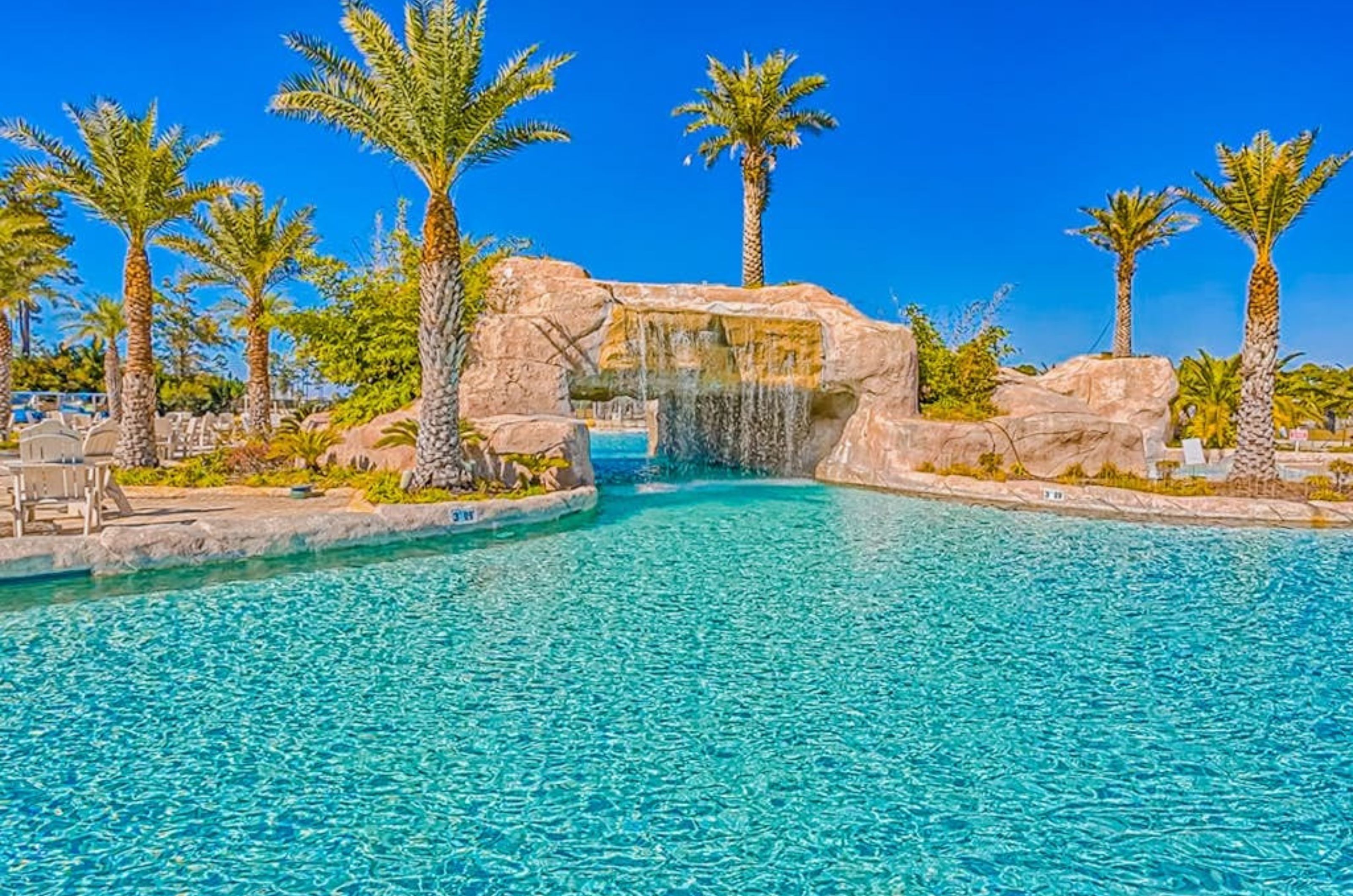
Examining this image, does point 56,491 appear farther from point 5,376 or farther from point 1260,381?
point 1260,381

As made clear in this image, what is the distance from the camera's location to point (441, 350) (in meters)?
14.0

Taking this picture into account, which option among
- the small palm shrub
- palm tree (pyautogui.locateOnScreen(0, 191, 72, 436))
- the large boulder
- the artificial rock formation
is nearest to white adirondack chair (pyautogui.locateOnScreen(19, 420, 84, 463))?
the artificial rock formation

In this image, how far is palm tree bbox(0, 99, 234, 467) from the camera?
1543cm

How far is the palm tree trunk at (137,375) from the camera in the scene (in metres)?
16.2

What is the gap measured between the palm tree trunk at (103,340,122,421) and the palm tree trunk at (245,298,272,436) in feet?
23.9

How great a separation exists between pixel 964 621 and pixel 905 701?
2.42 meters

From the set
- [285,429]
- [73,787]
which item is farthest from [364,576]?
[285,429]

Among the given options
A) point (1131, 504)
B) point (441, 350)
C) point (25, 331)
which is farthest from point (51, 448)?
point (25, 331)

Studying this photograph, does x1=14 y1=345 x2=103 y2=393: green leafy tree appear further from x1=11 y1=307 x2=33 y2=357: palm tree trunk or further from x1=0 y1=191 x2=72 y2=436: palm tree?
x1=0 y1=191 x2=72 y2=436: palm tree

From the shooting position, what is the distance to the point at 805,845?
405 centimetres

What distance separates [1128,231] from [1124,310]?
291cm

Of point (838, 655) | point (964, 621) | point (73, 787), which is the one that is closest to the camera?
point (73, 787)

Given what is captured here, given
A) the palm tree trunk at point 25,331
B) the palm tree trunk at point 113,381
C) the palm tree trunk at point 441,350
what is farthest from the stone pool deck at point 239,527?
the palm tree trunk at point 25,331

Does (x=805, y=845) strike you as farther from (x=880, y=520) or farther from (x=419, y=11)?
(x=419, y=11)
